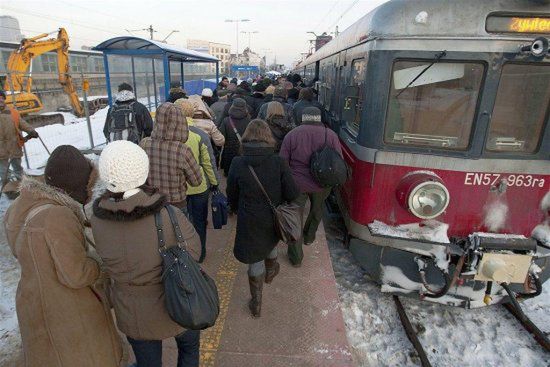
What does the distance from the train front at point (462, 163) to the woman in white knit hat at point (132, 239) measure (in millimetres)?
2112

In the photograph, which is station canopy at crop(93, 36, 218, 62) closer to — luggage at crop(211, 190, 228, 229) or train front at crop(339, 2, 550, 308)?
luggage at crop(211, 190, 228, 229)

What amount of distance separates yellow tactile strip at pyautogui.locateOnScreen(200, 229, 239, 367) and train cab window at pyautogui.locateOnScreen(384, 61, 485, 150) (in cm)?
219

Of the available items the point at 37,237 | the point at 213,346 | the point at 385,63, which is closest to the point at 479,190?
the point at 385,63

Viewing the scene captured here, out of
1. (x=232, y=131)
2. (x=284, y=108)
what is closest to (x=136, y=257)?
(x=232, y=131)

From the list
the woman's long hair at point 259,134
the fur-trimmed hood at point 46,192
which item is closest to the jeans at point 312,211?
the woman's long hair at point 259,134

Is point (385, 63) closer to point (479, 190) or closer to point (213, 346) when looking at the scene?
point (479, 190)

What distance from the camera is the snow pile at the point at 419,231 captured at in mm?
3318

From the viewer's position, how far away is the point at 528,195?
324 cm

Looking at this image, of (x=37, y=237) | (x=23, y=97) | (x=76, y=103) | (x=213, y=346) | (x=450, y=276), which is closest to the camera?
(x=37, y=237)

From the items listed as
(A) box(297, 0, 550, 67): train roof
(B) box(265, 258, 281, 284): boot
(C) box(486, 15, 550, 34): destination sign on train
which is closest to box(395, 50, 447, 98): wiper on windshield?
(A) box(297, 0, 550, 67): train roof

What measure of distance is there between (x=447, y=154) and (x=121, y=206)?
8.88ft

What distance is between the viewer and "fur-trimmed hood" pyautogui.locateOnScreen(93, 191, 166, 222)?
1.80 meters

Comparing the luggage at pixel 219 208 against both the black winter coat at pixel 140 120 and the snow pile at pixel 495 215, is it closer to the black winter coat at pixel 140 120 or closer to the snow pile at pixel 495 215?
the snow pile at pixel 495 215

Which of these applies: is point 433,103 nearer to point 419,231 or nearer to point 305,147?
point 419,231
